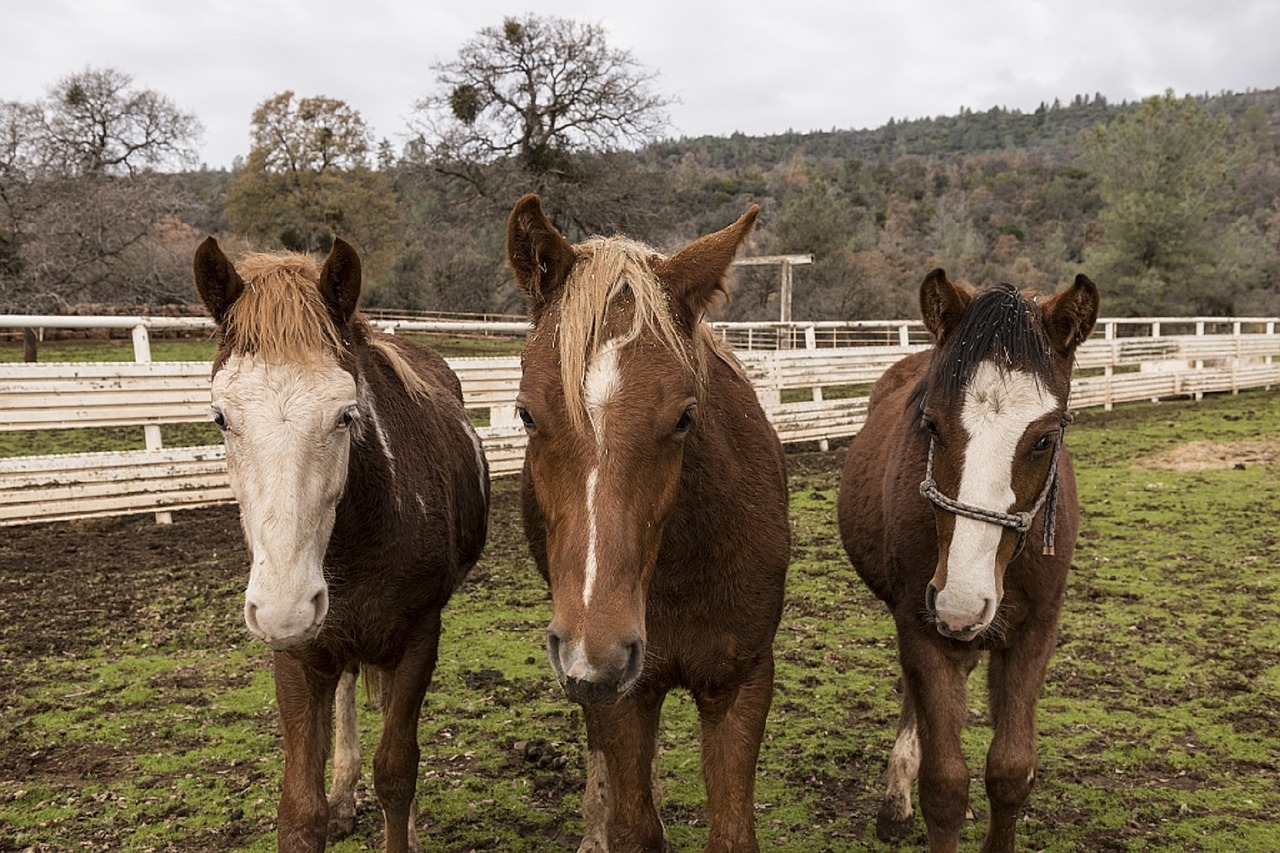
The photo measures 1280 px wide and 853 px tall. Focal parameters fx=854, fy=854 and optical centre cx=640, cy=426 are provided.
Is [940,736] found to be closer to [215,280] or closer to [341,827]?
[341,827]

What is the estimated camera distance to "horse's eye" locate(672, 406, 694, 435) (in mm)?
2086

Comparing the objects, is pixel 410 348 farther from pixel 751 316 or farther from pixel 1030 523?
pixel 751 316

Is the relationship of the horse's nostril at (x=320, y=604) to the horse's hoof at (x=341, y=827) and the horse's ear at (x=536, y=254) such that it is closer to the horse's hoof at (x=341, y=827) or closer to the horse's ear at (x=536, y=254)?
the horse's ear at (x=536, y=254)

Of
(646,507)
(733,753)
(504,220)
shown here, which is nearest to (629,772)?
(733,753)

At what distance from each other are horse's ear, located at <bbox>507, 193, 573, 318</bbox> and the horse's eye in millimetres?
517

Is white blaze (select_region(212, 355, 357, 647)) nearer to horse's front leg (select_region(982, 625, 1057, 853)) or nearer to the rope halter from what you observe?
the rope halter

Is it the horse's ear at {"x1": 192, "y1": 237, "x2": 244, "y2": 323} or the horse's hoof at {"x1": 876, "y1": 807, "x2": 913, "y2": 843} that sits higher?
the horse's ear at {"x1": 192, "y1": 237, "x2": 244, "y2": 323}

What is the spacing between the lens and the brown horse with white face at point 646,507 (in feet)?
6.34

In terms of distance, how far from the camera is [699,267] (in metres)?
2.33

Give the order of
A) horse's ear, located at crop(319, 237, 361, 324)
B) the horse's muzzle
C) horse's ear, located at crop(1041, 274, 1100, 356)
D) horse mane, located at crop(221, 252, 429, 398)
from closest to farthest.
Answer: the horse's muzzle → horse mane, located at crop(221, 252, 429, 398) → horse's ear, located at crop(319, 237, 361, 324) → horse's ear, located at crop(1041, 274, 1100, 356)

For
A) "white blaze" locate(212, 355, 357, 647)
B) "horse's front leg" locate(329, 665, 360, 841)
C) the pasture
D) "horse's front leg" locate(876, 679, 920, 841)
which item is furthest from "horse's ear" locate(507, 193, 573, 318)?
the pasture

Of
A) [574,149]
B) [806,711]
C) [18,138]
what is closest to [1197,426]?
[806,711]

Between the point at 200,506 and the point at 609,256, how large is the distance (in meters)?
7.53

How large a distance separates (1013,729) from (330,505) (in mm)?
2389
